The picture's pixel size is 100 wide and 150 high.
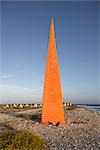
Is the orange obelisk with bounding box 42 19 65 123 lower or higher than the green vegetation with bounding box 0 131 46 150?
higher

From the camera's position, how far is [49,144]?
12.9 m

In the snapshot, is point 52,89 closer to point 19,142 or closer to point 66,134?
point 66,134

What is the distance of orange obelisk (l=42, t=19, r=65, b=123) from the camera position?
62.1 feet

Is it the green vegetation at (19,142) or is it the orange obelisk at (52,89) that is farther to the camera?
the orange obelisk at (52,89)

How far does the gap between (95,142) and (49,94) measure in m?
6.15

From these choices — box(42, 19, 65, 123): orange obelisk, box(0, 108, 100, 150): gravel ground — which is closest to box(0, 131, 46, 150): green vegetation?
box(0, 108, 100, 150): gravel ground

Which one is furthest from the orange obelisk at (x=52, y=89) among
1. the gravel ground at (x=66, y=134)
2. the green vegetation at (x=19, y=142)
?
the green vegetation at (x=19, y=142)

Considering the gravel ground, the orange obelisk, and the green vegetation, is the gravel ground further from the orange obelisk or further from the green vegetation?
the green vegetation

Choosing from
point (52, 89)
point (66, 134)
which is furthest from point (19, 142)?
point (52, 89)

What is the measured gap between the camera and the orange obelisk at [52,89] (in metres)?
18.9

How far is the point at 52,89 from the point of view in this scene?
19.0 meters

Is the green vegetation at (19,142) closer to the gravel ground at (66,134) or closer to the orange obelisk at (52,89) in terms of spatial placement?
the gravel ground at (66,134)

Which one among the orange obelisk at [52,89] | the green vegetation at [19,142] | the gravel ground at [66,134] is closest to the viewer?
the green vegetation at [19,142]

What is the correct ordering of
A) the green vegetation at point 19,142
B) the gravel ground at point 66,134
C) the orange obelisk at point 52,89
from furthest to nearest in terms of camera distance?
the orange obelisk at point 52,89 → the gravel ground at point 66,134 → the green vegetation at point 19,142
